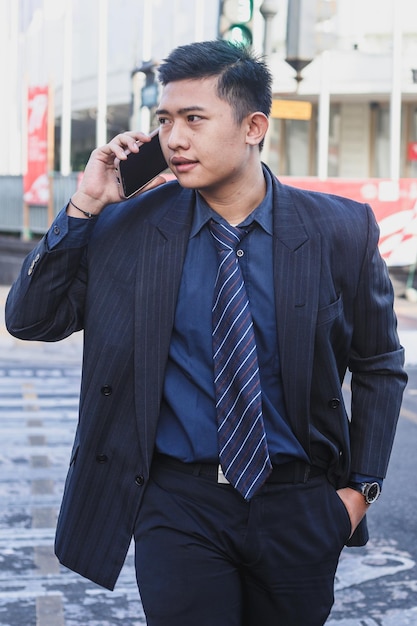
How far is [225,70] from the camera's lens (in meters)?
2.84

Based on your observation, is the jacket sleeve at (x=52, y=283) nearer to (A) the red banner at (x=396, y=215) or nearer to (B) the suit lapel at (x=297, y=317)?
(B) the suit lapel at (x=297, y=317)

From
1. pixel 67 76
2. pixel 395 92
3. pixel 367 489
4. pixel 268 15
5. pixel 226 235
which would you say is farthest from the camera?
pixel 67 76

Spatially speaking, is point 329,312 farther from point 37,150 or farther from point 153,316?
point 37,150

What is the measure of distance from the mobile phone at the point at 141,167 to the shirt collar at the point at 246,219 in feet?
0.44

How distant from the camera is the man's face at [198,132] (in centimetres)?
283

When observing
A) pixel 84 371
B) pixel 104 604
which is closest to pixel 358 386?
pixel 84 371

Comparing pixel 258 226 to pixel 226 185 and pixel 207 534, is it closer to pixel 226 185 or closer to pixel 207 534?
pixel 226 185

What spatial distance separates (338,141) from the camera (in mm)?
29844

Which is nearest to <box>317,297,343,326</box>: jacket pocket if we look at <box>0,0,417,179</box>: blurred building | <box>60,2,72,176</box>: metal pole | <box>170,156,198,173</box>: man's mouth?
<box>170,156,198,173</box>: man's mouth

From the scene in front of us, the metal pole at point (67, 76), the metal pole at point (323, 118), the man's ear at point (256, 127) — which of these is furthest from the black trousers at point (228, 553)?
the metal pole at point (67, 76)

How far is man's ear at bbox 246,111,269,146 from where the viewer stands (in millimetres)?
2910

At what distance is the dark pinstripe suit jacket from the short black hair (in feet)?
0.90

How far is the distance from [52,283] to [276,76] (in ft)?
76.7

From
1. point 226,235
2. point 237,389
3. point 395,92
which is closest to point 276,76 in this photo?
point 395,92
